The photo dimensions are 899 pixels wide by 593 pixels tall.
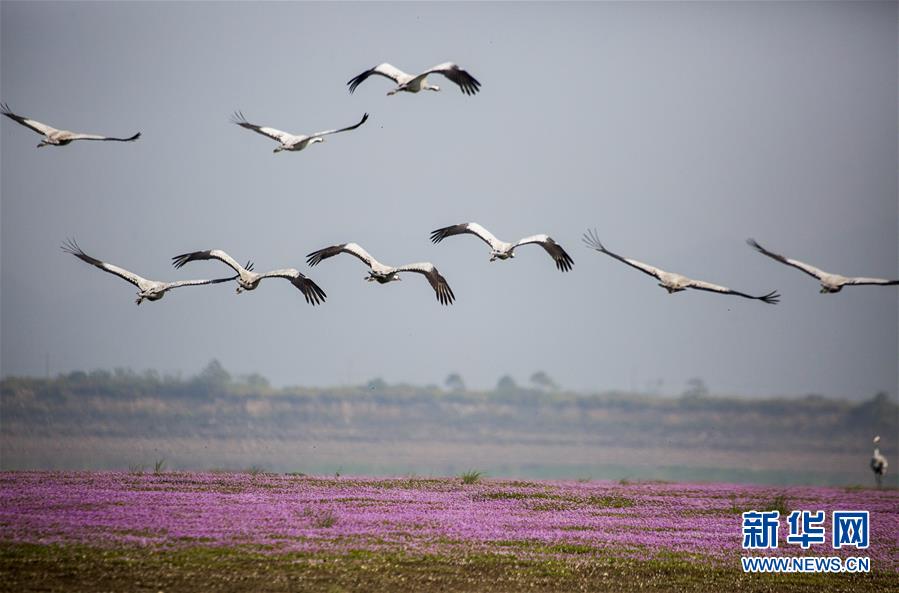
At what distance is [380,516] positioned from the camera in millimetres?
28094

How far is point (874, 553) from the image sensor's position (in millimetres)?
29281

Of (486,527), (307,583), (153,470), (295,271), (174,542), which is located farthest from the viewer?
(153,470)

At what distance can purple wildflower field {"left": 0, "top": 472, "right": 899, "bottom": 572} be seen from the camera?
24.4m

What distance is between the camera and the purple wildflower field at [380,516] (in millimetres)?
24375

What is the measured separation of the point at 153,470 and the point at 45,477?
521 cm

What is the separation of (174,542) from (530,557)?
783 centimetres

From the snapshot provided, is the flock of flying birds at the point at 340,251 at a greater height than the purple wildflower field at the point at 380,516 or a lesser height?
greater

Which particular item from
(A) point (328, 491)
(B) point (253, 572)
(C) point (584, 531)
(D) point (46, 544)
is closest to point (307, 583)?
(B) point (253, 572)

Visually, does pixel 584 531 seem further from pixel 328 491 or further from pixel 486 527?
pixel 328 491

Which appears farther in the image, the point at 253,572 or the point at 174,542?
the point at 174,542

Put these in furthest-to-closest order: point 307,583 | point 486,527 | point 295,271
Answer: point 295,271, point 486,527, point 307,583

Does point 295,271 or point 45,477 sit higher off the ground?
point 295,271

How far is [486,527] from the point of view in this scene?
27891 mm

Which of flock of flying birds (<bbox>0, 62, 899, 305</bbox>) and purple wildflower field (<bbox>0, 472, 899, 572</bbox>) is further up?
flock of flying birds (<bbox>0, 62, 899, 305</bbox>)
